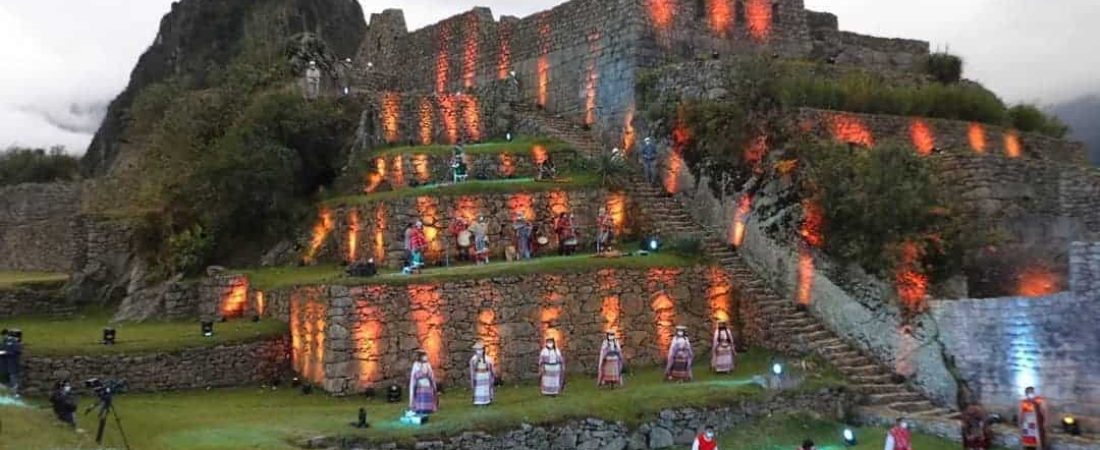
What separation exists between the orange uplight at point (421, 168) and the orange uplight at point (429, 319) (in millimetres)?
7751

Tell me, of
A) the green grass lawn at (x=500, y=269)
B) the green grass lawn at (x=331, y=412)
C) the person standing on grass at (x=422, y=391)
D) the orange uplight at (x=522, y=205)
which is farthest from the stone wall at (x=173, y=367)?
the orange uplight at (x=522, y=205)

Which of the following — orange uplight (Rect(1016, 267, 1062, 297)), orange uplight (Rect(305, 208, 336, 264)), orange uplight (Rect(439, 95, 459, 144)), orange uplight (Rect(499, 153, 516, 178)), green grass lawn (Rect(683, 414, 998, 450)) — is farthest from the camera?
orange uplight (Rect(439, 95, 459, 144))

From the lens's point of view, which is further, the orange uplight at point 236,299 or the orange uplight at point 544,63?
the orange uplight at point 544,63

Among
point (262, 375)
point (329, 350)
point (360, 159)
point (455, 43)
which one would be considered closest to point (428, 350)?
point (329, 350)

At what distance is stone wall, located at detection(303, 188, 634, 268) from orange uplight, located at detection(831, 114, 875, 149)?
5638mm

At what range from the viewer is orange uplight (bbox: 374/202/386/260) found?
24656mm

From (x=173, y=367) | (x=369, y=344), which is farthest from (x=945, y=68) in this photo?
(x=173, y=367)

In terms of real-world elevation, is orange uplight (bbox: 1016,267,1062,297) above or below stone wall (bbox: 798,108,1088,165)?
below

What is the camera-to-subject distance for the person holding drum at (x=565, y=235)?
24.4 metres

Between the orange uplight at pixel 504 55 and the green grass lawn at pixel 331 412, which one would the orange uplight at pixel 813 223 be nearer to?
the green grass lawn at pixel 331 412

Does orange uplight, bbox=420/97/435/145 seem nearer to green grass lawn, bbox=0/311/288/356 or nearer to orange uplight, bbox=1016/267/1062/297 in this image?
green grass lawn, bbox=0/311/288/356

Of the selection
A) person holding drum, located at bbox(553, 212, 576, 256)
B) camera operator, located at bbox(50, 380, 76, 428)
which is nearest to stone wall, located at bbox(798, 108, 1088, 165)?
person holding drum, located at bbox(553, 212, 576, 256)

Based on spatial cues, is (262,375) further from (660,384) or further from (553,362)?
(660,384)

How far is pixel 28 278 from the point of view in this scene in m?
32.6
